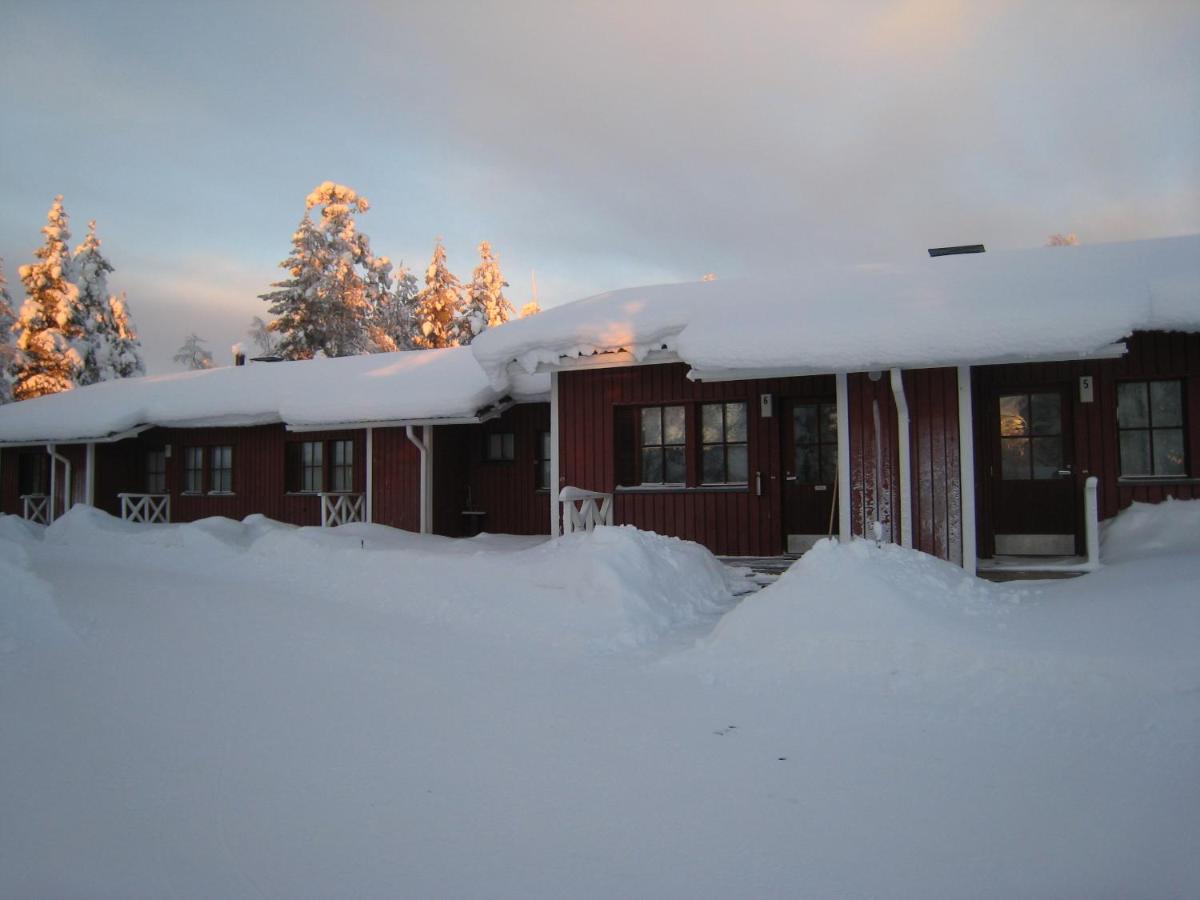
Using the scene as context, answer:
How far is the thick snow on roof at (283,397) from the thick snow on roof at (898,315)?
2935 millimetres

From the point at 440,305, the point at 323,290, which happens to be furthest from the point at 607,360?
the point at 440,305

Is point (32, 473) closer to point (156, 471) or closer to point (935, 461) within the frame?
point (156, 471)

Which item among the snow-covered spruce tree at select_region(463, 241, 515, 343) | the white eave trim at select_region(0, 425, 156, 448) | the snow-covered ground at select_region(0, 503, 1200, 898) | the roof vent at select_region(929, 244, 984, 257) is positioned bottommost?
the snow-covered ground at select_region(0, 503, 1200, 898)

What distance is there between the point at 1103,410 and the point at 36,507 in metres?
20.4

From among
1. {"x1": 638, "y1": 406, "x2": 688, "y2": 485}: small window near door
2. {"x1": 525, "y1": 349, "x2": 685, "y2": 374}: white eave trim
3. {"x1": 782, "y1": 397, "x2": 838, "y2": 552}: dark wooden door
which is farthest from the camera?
{"x1": 638, "y1": 406, "x2": 688, "y2": 485}: small window near door

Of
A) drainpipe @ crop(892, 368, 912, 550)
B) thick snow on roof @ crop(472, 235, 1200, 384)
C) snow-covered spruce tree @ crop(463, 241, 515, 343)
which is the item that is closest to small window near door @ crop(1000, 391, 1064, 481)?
thick snow on roof @ crop(472, 235, 1200, 384)

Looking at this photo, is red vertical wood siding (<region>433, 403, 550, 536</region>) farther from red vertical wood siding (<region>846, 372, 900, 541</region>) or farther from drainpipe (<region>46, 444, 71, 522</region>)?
drainpipe (<region>46, 444, 71, 522</region>)

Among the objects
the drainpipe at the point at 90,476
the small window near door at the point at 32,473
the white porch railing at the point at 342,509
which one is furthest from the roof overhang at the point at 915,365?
the small window near door at the point at 32,473

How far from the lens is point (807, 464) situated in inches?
425

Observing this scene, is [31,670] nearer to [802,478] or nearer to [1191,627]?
[1191,627]

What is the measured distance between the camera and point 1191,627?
207 inches

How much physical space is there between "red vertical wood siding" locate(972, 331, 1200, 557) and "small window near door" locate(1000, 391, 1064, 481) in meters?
0.14

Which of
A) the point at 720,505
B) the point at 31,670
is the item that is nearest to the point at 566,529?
the point at 720,505

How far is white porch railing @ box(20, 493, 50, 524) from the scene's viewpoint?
18.2m
